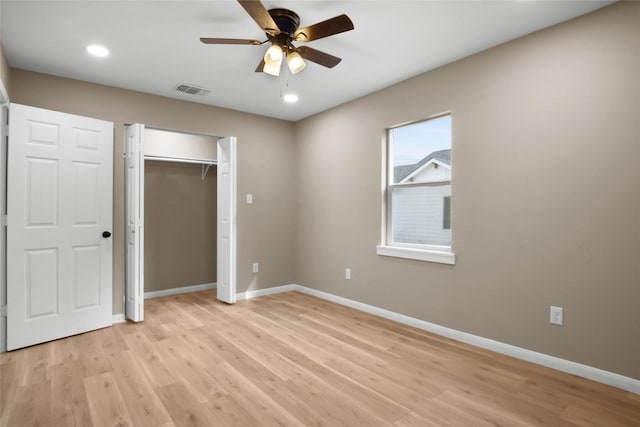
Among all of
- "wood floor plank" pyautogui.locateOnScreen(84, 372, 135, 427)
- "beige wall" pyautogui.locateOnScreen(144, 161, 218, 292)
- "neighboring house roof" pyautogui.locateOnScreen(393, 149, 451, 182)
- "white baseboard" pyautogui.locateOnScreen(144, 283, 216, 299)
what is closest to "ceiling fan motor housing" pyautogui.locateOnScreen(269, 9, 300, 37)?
"neighboring house roof" pyautogui.locateOnScreen(393, 149, 451, 182)

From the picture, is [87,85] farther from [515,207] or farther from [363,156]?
[515,207]

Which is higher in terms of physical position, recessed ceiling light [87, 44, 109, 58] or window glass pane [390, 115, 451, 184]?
recessed ceiling light [87, 44, 109, 58]

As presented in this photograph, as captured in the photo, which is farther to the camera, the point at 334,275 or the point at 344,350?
the point at 334,275

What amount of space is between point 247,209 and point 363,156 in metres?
1.80

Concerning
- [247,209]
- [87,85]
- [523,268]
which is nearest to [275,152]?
[247,209]

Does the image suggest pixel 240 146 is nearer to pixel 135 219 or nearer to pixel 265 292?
pixel 135 219

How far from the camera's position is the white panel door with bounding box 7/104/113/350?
9.99ft

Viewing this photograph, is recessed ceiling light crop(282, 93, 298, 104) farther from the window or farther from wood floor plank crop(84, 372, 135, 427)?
wood floor plank crop(84, 372, 135, 427)

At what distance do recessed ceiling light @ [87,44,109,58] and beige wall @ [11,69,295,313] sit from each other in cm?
80

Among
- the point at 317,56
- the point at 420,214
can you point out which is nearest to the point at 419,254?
the point at 420,214

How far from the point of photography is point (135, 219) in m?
3.68

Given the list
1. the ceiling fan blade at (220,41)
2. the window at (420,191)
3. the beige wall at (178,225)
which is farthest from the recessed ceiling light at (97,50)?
the window at (420,191)

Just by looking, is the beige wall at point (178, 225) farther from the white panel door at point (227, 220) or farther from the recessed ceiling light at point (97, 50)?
the recessed ceiling light at point (97, 50)

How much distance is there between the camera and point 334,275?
15.1 feet
